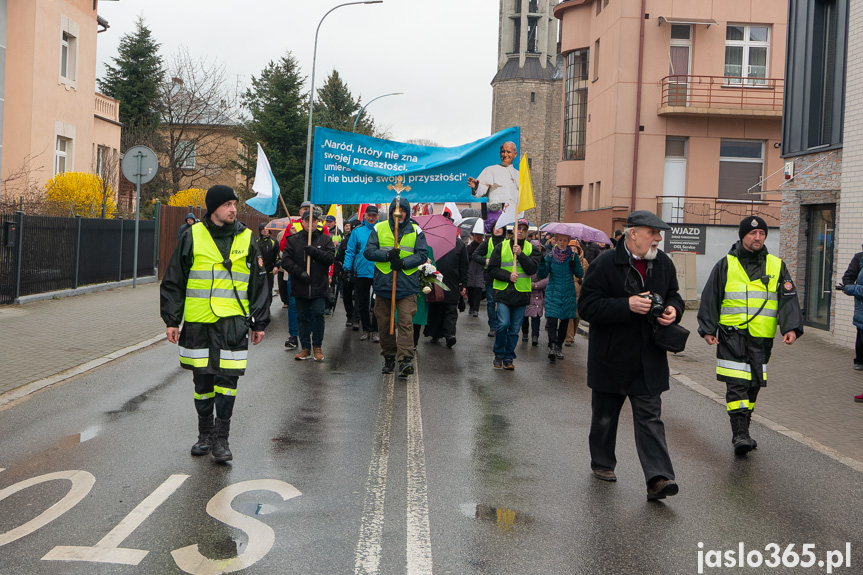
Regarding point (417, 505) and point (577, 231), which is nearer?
point (417, 505)

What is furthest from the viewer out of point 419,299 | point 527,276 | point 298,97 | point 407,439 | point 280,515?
point 298,97

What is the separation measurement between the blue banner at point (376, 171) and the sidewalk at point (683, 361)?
3500 millimetres

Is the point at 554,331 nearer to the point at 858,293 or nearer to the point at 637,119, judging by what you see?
the point at 858,293

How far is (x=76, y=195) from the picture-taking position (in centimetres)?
2273

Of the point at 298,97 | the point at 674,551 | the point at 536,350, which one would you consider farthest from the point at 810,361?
the point at 298,97

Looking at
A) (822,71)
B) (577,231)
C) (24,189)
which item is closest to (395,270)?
(577,231)

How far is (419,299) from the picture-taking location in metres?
13.4

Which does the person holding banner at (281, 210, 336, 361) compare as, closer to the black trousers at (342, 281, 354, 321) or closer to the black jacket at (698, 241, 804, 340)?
the black trousers at (342, 281, 354, 321)

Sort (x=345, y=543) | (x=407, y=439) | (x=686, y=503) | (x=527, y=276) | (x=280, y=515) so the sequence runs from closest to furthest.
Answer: (x=345, y=543), (x=280, y=515), (x=686, y=503), (x=407, y=439), (x=527, y=276)

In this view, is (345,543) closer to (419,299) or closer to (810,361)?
(419,299)

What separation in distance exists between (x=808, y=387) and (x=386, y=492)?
7287 millimetres

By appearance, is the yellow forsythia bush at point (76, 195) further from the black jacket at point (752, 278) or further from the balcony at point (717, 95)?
the balcony at point (717, 95)

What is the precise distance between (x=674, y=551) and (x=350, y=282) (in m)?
10.9

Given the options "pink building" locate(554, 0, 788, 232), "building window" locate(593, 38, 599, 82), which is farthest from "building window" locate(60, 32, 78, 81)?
"building window" locate(593, 38, 599, 82)
